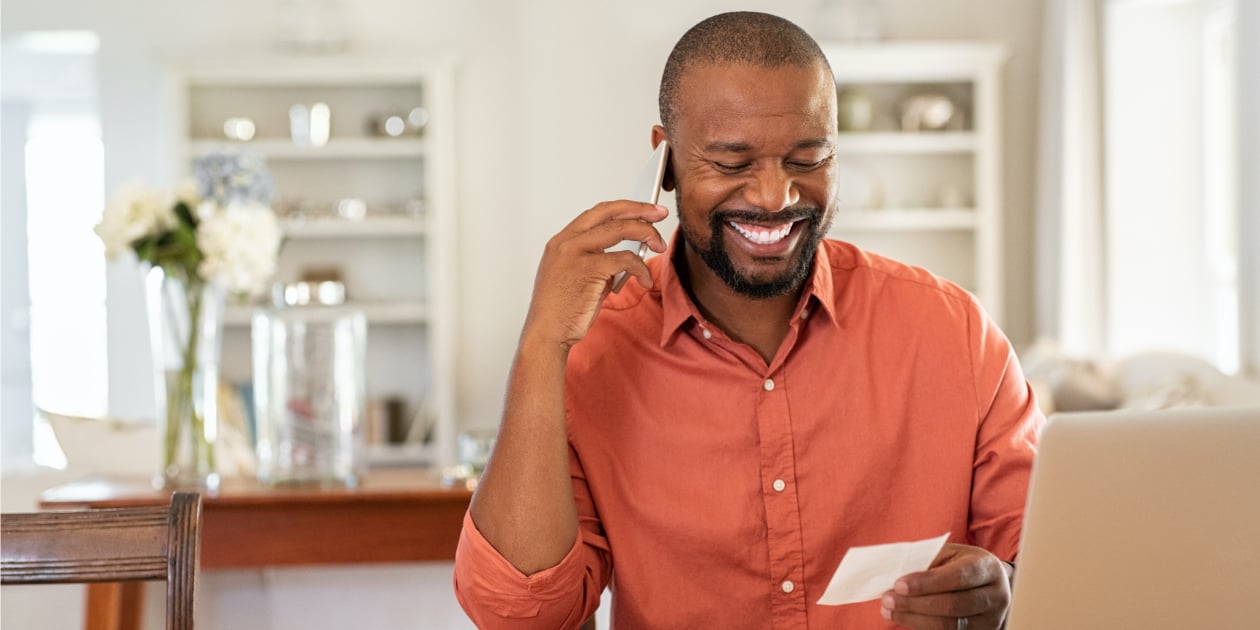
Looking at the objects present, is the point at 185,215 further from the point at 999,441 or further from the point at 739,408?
the point at 999,441

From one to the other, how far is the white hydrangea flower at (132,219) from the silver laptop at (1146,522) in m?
1.77

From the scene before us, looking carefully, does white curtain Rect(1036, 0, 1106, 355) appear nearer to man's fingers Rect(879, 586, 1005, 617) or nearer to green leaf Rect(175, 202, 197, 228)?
green leaf Rect(175, 202, 197, 228)

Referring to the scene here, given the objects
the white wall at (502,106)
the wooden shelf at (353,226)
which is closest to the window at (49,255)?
the white wall at (502,106)

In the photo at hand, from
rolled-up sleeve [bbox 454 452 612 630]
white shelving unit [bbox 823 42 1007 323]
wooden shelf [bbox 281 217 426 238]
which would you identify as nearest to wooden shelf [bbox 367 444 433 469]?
wooden shelf [bbox 281 217 426 238]

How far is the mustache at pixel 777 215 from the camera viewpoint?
1374mm

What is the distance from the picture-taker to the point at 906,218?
197 inches

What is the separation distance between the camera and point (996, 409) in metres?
Result: 1.44

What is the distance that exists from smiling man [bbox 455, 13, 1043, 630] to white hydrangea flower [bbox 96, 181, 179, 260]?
43.8 inches

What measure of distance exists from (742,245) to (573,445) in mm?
291

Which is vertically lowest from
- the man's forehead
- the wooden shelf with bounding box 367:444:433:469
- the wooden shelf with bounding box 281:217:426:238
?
the wooden shelf with bounding box 367:444:433:469

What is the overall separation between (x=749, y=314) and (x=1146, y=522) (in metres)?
0.63

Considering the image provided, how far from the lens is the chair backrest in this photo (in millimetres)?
1247

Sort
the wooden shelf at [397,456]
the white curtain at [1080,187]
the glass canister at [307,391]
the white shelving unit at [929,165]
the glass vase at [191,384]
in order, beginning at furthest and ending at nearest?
the wooden shelf at [397,456]
the white shelving unit at [929,165]
the white curtain at [1080,187]
the glass vase at [191,384]
the glass canister at [307,391]

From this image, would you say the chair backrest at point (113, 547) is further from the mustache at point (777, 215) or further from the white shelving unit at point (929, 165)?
the white shelving unit at point (929, 165)
